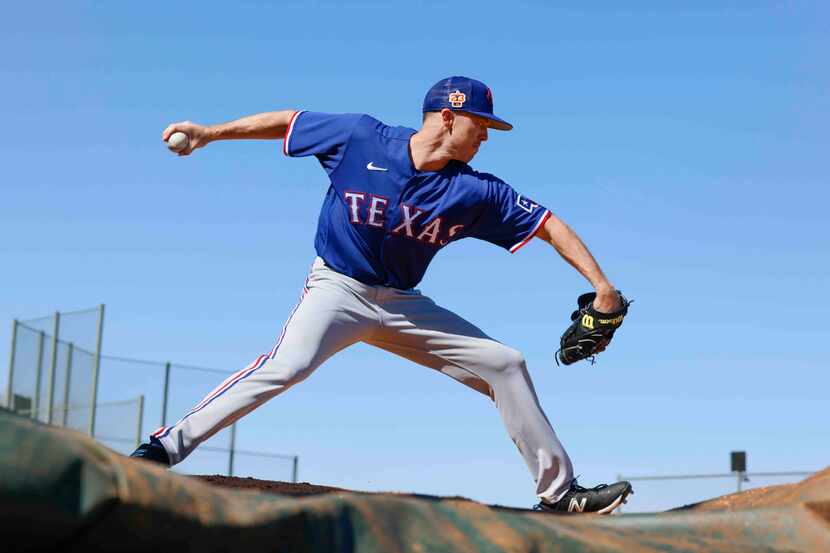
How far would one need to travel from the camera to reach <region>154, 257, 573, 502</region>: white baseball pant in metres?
4.83

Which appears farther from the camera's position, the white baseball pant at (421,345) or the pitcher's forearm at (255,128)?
the pitcher's forearm at (255,128)

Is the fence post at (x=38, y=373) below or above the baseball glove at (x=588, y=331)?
below

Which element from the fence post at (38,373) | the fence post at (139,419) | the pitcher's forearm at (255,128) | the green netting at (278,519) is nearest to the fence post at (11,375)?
the fence post at (38,373)

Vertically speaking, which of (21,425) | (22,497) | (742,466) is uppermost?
(21,425)

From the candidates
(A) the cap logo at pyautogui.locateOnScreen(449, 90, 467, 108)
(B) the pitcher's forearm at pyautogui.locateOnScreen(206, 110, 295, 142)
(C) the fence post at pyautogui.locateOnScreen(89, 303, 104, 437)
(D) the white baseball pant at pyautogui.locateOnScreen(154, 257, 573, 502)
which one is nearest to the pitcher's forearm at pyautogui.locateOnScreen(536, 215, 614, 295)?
(D) the white baseball pant at pyautogui.locateOnScreen(154, 257, 573, 502)

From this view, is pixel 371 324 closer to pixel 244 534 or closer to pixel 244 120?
pixel 244 120

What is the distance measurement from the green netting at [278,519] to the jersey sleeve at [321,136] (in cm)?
275

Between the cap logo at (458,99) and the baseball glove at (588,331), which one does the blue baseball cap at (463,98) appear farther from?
the baseball glove at (588,331)

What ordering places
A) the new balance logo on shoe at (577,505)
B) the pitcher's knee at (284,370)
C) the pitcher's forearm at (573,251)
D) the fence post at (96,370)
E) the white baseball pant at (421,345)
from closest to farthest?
the pitcher's knee at (284,370) < the white baseball pant at (421,345) < the new balance logo on shoe at (577,505) < the pitcher's forearm at (573,251) < the fence post at (96,370)

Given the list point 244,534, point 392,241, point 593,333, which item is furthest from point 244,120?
point 244,534

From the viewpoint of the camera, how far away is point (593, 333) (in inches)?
204

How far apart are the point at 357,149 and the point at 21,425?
132 inches

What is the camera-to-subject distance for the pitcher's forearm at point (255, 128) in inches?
204

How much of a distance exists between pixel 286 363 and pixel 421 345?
0.79 m
